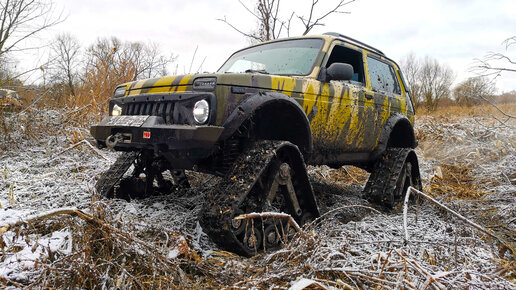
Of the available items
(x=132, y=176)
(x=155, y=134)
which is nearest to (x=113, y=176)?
(x=132, y=176)

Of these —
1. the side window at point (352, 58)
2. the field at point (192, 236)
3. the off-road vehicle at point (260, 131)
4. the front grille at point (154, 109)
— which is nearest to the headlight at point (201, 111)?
the off-road vehicle at point (260, 131)

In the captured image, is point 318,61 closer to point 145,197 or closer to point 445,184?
point 145,197

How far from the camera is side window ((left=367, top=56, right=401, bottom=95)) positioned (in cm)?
510

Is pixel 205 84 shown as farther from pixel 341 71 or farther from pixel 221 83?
pixel 341 71

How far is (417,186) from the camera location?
5543 mm

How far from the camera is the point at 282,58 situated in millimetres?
4203

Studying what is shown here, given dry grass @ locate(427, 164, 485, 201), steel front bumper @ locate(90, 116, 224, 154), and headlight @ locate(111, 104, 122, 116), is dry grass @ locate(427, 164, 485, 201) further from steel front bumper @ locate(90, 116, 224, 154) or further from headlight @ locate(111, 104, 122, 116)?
headlight @ locate(111, 104, 122, 116)

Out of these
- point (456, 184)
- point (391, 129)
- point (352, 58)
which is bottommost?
point (456, 184)

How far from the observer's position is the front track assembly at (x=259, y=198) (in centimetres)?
267

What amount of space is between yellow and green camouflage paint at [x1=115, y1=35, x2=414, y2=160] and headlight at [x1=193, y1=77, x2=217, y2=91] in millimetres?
37

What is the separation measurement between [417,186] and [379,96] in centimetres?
160

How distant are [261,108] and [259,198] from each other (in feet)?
2.59

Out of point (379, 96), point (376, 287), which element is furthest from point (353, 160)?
point (376, 287)

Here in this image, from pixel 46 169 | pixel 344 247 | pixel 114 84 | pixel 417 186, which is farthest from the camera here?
pixel 114 84
